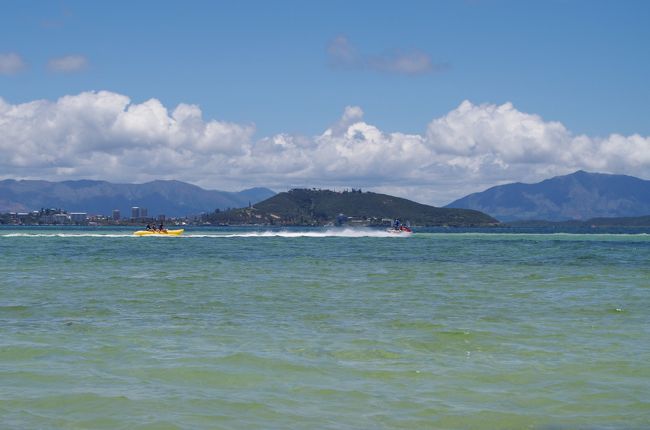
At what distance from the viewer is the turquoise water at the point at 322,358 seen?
45.6 ft

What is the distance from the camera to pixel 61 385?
15.8m

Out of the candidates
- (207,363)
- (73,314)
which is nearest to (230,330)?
Result: (207,363)

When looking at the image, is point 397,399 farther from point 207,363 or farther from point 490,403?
point 207,363

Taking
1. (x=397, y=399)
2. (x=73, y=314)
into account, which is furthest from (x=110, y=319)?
(x=397, y=399)

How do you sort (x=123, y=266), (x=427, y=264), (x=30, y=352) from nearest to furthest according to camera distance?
(x=30, y=352) < (x=123, y=266) < (x=427, y=264)

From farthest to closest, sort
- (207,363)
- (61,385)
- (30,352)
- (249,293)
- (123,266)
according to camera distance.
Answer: (123,266), (249,293), (30,352), (207,363), (61,385)

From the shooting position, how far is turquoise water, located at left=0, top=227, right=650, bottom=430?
1390cm

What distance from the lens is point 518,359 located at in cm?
1895

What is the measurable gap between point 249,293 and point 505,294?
12.5 m

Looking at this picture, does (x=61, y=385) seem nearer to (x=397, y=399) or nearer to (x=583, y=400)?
(x=397, y=399)

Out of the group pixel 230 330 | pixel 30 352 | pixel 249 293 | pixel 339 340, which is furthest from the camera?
pixel 249 293

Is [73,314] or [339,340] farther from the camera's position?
→ [73,314]

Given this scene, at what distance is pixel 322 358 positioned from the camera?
18875 mm

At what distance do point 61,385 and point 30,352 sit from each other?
4.00 m
